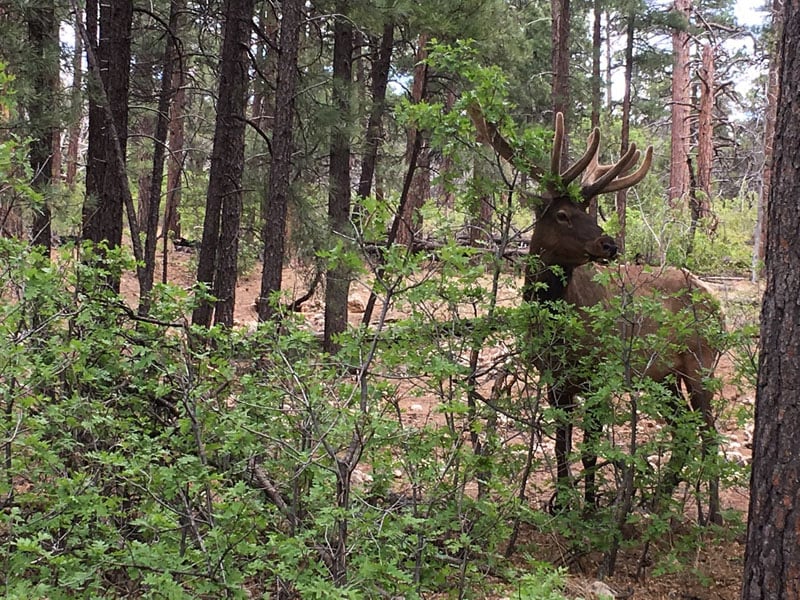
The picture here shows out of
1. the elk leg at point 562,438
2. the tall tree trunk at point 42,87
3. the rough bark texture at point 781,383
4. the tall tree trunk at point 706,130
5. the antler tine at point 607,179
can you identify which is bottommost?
the elk leg at point 562,438

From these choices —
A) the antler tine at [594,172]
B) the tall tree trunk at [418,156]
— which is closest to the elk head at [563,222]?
the antler tine at [594,172]

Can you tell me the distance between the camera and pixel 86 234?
827cm

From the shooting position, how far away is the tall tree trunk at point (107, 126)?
819 centimetres

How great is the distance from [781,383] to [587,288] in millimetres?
3448

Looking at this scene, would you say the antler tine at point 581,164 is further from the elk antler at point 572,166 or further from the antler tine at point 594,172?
the antler tine at point 594,172

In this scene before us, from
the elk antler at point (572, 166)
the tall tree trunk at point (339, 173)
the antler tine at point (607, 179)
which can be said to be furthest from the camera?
the tall tree trunk at point (339, 173)

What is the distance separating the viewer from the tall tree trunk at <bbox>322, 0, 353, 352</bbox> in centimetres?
951

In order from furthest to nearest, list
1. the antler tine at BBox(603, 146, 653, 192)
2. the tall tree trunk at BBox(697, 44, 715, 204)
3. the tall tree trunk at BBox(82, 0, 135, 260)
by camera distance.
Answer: the tall tree trunk at BBox(697, 44, 715, 204) < the tall tree trunk at BBox(82, 0, 135, 260) < the antler tine at BBox(603, 146, 653, 192)

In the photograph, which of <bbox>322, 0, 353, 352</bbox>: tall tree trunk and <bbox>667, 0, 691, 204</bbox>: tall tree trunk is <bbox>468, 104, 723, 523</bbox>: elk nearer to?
<bbox>322, 0, 353, 352</bbox>: tall tree trunk

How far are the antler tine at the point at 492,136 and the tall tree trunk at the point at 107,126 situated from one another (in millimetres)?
4874

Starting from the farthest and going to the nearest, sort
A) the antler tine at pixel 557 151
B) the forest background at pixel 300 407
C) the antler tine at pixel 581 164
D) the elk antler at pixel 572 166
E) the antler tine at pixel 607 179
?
1. the antler tine at pixel 607 179
2. the antler tine at pixel 581 164
3. the antler tine at pixel 557 151
4. the elk antler at pixel 572 166
5. the forest background at pixel 300 407

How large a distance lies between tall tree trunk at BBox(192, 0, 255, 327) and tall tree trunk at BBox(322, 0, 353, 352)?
139 cm

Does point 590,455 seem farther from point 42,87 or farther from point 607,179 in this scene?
point 42,87

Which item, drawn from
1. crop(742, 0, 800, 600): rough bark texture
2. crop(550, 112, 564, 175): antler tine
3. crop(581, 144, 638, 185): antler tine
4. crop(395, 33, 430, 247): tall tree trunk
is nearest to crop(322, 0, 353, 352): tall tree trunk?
crop(395, 33, 430, 247): tall tree trunk
